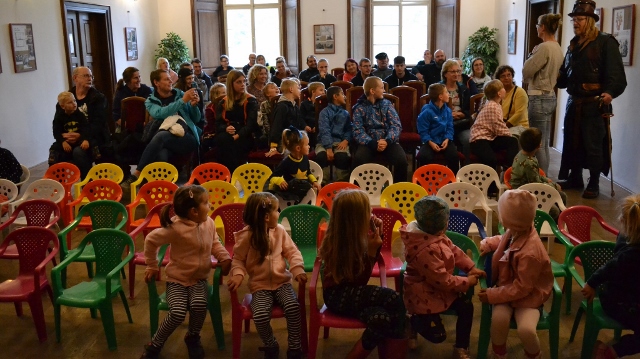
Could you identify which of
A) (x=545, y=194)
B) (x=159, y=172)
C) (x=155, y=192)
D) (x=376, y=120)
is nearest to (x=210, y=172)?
(x=159, y=172)

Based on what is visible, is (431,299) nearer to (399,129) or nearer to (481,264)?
(481,264)

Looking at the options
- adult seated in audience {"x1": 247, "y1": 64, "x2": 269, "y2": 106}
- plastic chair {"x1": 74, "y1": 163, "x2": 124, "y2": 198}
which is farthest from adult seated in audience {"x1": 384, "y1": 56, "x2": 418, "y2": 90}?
plastic chair {"x1": 74, "y1": 163, "x2": 124, "y2": 198}

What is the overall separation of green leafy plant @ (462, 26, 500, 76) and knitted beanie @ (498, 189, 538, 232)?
31.6 ft

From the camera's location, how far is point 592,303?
3023 millimetres

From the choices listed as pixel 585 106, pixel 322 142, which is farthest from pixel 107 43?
pixel 585 106

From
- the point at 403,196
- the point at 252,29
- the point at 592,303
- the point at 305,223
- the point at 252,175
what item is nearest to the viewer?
the point at 592,303

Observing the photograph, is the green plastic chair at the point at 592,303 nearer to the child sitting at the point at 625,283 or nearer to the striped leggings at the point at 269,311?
the child sitting at the point at 625,283

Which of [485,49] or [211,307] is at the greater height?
[485,49]

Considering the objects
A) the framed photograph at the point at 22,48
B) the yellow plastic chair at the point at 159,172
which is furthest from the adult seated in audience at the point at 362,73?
the yellow plastic chair at the point at 159,172

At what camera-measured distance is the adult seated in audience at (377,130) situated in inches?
243

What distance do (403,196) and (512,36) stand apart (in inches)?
309

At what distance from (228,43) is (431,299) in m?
11.9

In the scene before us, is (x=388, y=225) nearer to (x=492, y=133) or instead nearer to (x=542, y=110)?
(x=492, y=133)

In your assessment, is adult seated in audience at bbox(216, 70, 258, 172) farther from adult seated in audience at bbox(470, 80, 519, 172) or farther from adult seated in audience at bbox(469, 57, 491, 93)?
adult seated in audience at bbox(469, 57, 491, 93)
